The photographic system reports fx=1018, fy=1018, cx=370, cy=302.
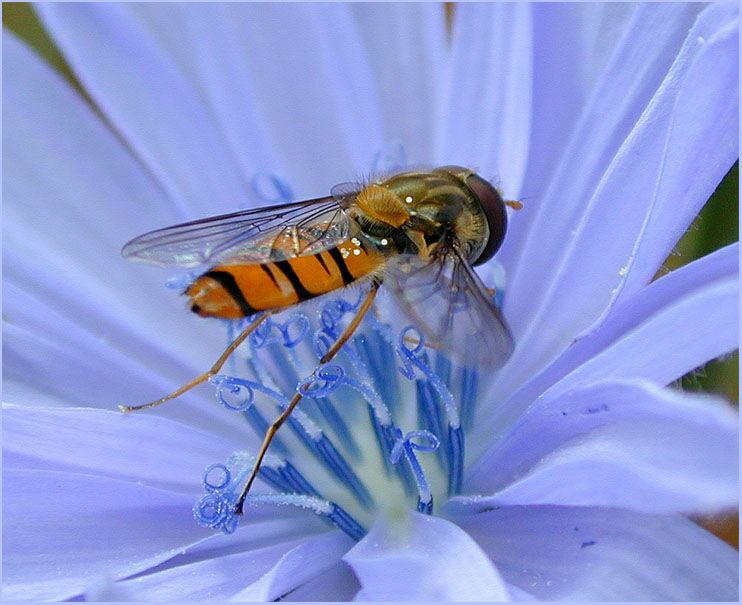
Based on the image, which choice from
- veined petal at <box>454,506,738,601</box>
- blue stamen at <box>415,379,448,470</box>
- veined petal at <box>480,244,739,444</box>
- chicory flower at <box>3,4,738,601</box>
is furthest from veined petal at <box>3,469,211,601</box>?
veined petal at <box>480,244,739,444</box>

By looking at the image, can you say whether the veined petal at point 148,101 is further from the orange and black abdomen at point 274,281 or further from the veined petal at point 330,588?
the veined petal at point 330,588

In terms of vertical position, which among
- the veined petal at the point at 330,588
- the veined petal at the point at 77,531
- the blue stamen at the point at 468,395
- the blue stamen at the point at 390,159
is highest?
the blue stamen at the point at 390,159

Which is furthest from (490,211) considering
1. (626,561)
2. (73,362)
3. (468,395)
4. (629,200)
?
(73,362)

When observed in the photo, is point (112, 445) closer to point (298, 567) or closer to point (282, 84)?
point (298, 567)

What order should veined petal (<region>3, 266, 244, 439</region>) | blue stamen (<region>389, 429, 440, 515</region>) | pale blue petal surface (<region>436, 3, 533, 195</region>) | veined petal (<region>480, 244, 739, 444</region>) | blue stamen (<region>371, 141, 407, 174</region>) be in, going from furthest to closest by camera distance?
blue stamen (<region>371, 141, 407, 174</region>), pale blue petal surface (<region>436, 3, 533, 195</region>), veined petal (<region>3, 266, 244, 439</region>), blue stamen (<region>389, 429, 440, 515</region>), veined petal (<region>480, 244, 739, 444</region>)

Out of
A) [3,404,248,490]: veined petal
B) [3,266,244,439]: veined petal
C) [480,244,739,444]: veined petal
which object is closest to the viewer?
[480,244,739,444]: veined petal

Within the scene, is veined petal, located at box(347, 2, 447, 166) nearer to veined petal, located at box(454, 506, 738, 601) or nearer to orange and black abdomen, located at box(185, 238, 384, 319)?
orange and black abdomen, located at box(185, 238, 384, 319)

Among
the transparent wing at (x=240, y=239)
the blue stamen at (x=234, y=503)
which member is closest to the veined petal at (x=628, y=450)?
the blue stamen at (x=234, y=503)

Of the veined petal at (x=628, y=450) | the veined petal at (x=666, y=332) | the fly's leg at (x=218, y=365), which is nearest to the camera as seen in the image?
the veined petal at (x=628, y=450)
